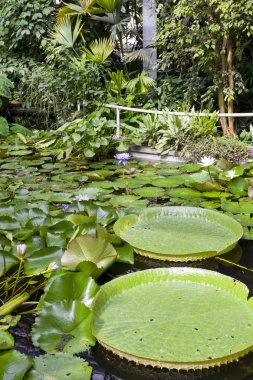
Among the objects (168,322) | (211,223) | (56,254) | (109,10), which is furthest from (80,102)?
(168,322)

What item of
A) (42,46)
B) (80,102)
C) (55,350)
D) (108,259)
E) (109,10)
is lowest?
(55,350)

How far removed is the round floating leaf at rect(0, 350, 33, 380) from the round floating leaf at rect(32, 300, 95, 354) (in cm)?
17

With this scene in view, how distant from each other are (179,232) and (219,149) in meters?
2.42

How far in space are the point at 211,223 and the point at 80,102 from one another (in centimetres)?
429

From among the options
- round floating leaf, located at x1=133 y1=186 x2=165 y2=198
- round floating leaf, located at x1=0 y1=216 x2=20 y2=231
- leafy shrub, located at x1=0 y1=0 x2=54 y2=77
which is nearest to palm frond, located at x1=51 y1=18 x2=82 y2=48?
leafy shrub, located at x1=0 y1=0 x2=54 y2=77

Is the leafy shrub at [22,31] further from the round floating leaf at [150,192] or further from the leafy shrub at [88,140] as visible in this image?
the round floating leaf at [150,192]

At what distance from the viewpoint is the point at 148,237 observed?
2945 mm

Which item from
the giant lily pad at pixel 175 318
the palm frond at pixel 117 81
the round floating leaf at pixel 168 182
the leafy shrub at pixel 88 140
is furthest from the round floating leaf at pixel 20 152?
the giant lily pad at pixel 175 318

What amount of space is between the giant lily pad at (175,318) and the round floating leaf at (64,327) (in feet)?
0.20

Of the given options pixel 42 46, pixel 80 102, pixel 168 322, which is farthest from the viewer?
pixel 42 46

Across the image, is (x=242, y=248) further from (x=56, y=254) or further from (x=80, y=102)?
(x=80, y=102)

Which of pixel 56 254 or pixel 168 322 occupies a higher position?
pixel 56 254

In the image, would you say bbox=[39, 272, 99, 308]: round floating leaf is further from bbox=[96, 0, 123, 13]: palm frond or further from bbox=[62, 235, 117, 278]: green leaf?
bbox=[96, 0, 123, 13]: palm frond

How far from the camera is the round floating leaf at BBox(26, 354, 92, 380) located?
165 centimetres
